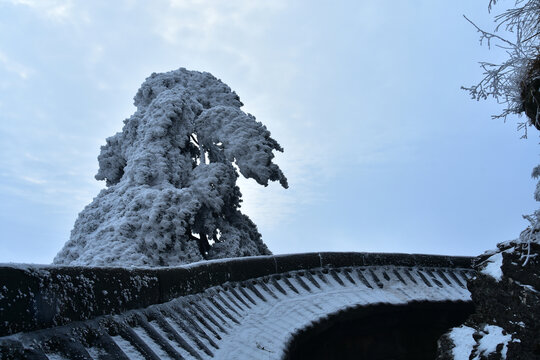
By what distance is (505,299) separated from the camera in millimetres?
2885

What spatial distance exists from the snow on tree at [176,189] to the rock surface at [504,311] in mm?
8457

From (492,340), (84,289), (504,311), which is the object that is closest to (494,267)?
(504,311)

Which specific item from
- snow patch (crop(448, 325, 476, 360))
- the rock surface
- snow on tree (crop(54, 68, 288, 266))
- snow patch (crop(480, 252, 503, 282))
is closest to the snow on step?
snow patch (crop(448, 325, 476, 360))

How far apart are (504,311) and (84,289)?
2.66m

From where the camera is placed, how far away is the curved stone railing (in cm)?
208

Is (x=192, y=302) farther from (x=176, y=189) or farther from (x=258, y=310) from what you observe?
(x=176, y=189)

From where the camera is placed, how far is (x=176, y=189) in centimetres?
1148

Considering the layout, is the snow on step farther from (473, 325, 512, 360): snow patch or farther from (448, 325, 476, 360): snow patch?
(473, 325, 512, 360): snow patch

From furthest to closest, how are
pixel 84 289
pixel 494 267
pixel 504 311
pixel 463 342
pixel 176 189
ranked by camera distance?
1. pixel 176 189
2. pixel 463 342
3. pixel 494 267
4. pixel 504 311
5. pixel 84 289

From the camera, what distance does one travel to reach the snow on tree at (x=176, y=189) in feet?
35.6

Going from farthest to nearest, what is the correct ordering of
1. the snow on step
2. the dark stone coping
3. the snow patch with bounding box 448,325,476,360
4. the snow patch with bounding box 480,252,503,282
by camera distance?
the snow patch with bounding box 448,325,476,360 → the snow patch with bounding box 480,252,503,282 → the snow on step → the dark stone coping

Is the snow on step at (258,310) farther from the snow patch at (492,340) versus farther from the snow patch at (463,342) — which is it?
the snow patch at (492,340)

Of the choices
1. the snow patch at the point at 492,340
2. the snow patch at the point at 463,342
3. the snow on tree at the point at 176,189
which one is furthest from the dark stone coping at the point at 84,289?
the snow on tree at the point at 176,189

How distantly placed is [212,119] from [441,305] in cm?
914
